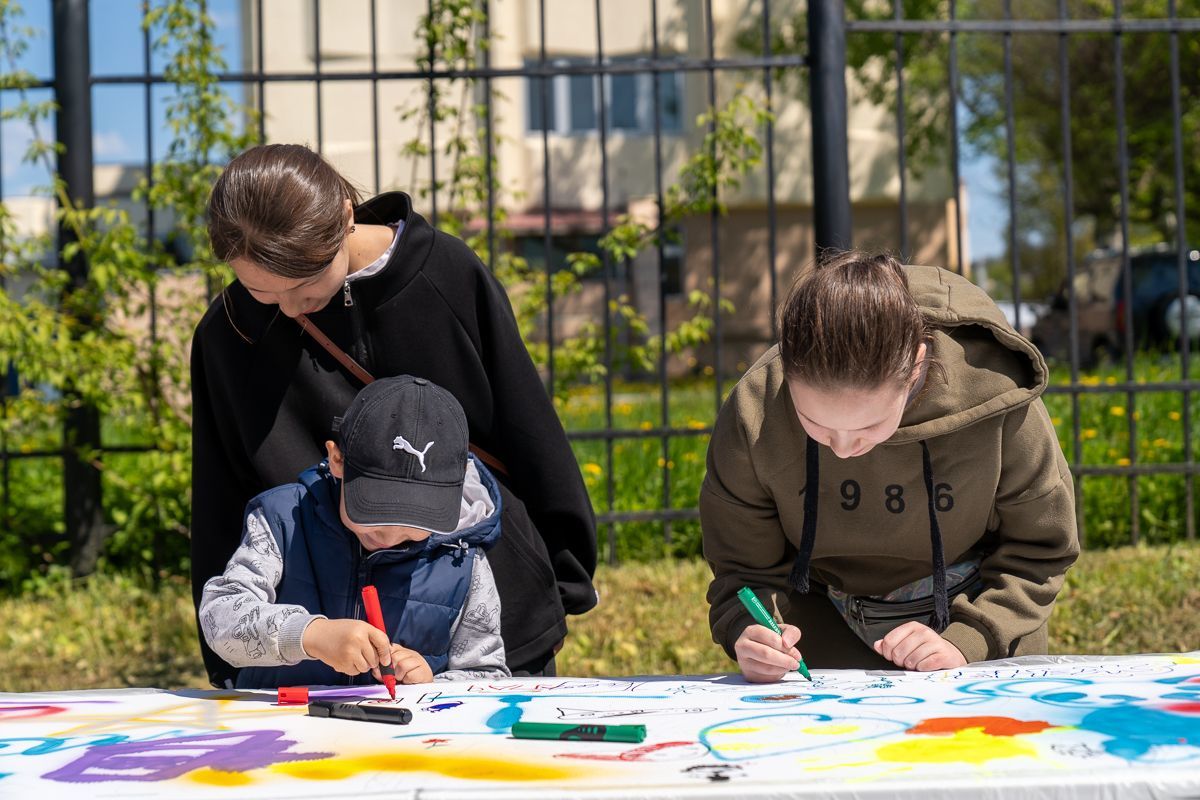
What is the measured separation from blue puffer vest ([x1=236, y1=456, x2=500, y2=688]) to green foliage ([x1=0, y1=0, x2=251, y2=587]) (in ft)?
8.09

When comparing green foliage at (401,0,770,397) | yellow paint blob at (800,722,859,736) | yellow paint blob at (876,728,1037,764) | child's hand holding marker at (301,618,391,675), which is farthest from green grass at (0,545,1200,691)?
yellow paint blob at (876,728,1037,764)

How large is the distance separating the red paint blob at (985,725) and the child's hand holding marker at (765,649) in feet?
1.18

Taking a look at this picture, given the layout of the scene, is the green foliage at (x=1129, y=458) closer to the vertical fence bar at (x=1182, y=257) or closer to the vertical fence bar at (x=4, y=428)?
the vertical fence bar at (x=1182, y=257)

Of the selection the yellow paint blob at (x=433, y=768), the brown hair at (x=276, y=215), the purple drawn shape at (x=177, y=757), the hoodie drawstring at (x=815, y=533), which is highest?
the brown hair at (x=276, y=215)

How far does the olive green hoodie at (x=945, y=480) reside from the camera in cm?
206

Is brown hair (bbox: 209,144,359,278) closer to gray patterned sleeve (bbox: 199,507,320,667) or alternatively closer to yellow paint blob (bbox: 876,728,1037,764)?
gray patterned sleeve (bbox: 199,507,320,667)

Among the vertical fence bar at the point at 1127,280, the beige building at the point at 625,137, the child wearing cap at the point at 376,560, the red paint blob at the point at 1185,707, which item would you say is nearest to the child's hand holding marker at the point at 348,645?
the child wearing cap at the point at 376,560

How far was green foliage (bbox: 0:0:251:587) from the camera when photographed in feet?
14.4

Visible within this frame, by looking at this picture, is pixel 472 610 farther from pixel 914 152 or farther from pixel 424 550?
pixel 914 152

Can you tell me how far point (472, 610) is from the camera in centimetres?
218

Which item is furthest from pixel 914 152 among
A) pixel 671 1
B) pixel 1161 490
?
pixel 1161 490

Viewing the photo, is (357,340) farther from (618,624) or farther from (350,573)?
(618,624)

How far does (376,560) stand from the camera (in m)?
2.10

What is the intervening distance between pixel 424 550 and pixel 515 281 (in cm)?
278
